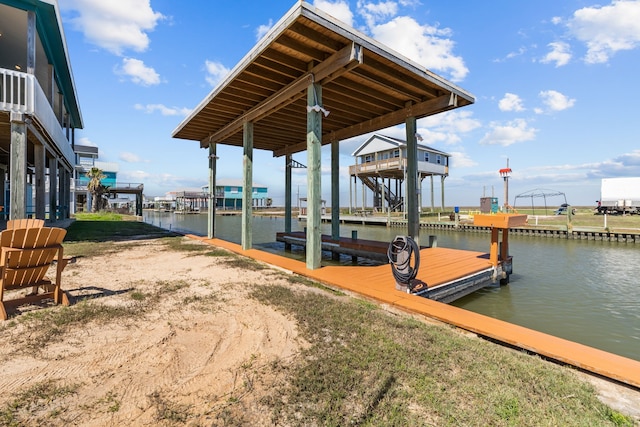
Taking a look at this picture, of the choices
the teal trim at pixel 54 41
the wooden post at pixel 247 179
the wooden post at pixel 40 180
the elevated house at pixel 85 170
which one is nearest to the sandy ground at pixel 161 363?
the wooden post at pixel 247 179

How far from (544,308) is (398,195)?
112 ft

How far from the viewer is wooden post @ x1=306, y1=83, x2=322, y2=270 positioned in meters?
6.62

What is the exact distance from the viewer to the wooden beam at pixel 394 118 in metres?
7.98

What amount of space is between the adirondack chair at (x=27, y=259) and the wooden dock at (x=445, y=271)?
5468mm

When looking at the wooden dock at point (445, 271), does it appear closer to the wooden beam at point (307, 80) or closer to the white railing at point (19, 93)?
the wooden beam at point (307, 80)

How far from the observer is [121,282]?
577 cm

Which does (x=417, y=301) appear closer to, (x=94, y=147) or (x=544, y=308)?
(x=544, y=308)

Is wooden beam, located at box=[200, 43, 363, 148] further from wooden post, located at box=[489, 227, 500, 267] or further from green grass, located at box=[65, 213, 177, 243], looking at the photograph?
green grass, located at box=[65, 213, 177, 243]

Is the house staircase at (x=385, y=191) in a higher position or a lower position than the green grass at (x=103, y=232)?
higher

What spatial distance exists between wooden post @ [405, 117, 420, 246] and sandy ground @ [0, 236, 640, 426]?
5.40 meters

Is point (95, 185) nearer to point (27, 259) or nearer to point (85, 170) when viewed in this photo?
point (85, 170)

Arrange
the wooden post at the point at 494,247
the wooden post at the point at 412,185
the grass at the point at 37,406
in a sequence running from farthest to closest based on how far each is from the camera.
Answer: the wooden post at the point at 412,185 < the wooden post at the point at 494,247 < the grass at the point at 37,406

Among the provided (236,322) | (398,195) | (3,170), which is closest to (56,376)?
(236,322)

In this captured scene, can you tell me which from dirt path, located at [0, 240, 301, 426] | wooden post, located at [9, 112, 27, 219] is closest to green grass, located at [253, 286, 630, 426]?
dirt path, located at [0, 240, 301, 426]
